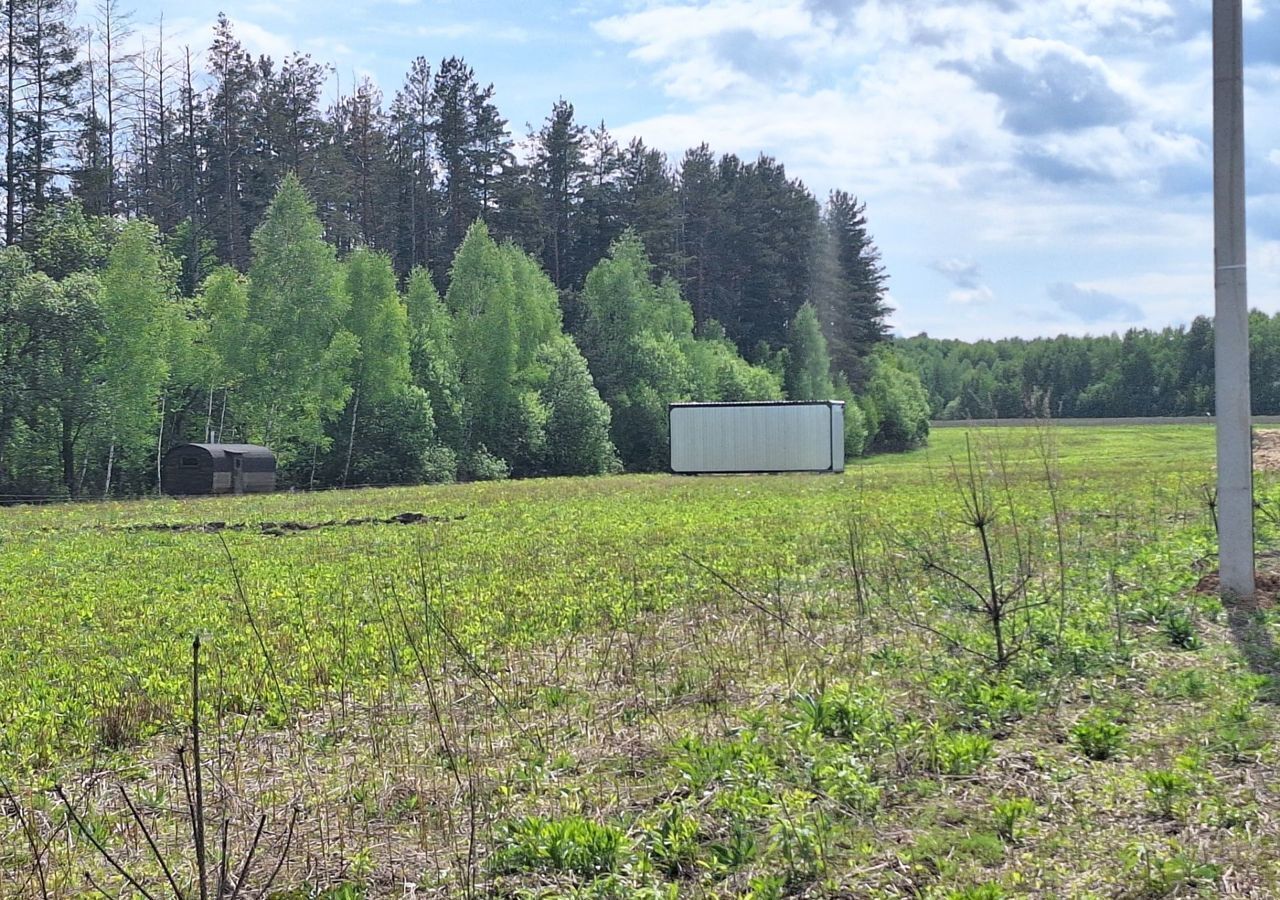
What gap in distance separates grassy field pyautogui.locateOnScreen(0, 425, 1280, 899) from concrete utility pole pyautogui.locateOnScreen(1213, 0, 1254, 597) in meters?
0.58

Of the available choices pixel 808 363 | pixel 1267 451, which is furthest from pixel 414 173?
pixel 1267 451

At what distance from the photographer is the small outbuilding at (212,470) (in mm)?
31984

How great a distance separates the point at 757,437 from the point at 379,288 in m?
15.0

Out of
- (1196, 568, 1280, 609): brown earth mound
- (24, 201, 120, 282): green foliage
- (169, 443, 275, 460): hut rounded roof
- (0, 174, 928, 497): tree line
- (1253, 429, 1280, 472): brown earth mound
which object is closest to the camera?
(1196, 568, 1280, 609): brown earth mound

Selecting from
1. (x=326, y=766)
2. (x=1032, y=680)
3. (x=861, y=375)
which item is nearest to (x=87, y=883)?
(x=326, y=766)

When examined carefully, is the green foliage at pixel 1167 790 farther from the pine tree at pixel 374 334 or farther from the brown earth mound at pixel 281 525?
the pine tree at pixel 374 334

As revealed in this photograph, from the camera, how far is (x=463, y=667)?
7023 mm

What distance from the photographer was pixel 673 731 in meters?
5.37

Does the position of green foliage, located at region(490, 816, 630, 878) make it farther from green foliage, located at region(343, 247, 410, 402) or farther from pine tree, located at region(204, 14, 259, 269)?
pine tree, located at region(204, 14, 259, 269)

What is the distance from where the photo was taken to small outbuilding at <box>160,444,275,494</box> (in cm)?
3198

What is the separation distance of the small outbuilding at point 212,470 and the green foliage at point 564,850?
30.0 meters

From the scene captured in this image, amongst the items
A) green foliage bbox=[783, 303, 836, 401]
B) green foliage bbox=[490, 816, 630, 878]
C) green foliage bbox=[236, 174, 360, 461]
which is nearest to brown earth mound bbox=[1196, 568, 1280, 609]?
green foliage bbox=[490, 816, 630, 878]

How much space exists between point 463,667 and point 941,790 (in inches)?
133

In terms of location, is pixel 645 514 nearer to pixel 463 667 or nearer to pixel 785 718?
pixel 463 667
